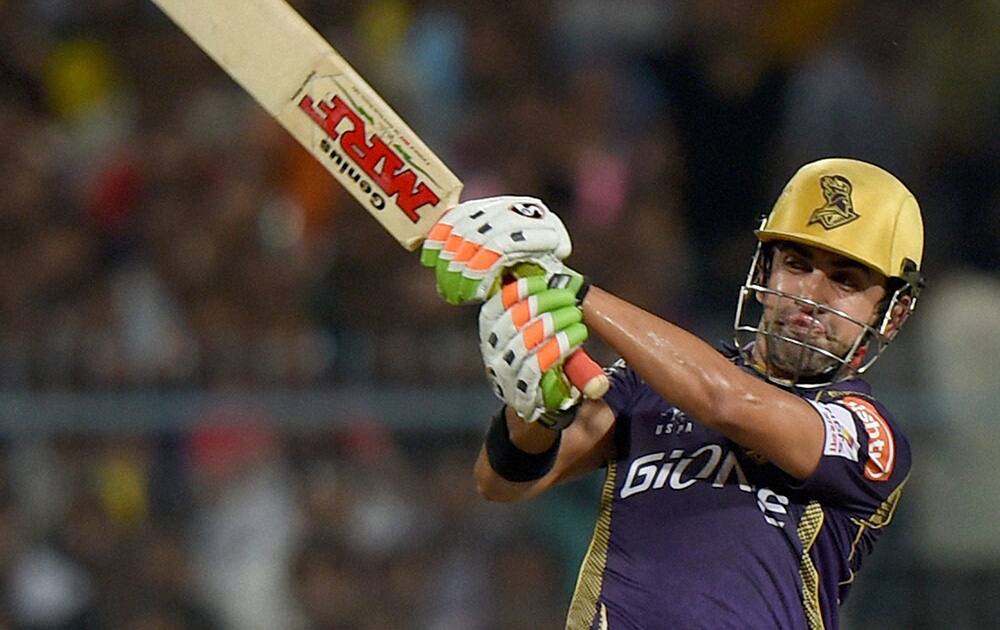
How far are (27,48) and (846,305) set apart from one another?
524 cm

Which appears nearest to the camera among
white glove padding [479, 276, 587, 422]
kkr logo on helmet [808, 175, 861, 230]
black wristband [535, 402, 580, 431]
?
white glove padding [479, 276, 587, 422]

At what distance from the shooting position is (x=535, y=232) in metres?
3.08

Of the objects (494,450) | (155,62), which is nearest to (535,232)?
(494,450)

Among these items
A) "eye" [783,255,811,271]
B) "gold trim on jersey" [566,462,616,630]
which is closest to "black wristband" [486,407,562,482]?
"gold trim on jersey" [566,462,616,630]

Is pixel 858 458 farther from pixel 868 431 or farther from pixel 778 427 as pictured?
pixel 778 427

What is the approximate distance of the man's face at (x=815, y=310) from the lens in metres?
3.41

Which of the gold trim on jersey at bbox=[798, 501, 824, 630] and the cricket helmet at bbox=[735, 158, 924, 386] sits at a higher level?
the cricket helmet at bbox=[735, 158, 924, 386]

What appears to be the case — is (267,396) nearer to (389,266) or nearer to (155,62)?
(389,266)

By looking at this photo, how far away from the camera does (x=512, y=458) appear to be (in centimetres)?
345

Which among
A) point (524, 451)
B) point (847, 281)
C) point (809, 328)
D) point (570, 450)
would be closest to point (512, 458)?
point (524, 451)

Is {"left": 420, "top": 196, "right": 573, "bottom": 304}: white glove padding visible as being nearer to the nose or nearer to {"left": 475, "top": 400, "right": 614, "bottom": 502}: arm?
{"left": 475, "top": 400, "right": 614, "bottom": 502}: arm

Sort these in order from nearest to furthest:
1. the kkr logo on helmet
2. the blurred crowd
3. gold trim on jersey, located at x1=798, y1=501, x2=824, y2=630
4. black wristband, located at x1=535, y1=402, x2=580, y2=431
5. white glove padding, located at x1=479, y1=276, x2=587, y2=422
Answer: white glove padding, located at x1=479, y1=276, x2=587, y2=422
black wristband, located at x1=535, y1=402, x2=580, y2=431
gold trim on jersey, located at x1=798, y1=501, x2=824, y2=630
the kkr logo on helmet
the blurred crowd

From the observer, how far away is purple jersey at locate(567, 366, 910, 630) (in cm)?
327

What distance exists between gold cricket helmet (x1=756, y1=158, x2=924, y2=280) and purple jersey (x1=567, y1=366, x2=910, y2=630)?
0.28 metres
